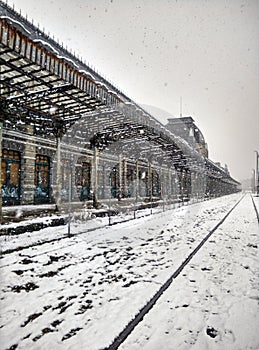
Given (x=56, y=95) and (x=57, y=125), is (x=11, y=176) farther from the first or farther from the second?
(x=56, y=95)

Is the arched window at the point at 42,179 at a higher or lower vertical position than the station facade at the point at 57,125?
lower

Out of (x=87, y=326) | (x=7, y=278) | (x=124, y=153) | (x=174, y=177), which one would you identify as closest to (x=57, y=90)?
(x=7, y=278)

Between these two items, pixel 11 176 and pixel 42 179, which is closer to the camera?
pixel 11 176

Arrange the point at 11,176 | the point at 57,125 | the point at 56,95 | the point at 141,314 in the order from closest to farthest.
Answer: the point at 141,314, the point at 56,95, the point at 57,125, the point at 11,176

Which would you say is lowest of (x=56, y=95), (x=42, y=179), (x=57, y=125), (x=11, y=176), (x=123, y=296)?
(x=123, y=296)

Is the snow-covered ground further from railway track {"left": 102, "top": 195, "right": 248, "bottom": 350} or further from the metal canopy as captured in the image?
the metal canopy

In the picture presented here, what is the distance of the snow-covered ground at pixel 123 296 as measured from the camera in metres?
2.72

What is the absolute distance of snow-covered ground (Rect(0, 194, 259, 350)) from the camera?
2.72m

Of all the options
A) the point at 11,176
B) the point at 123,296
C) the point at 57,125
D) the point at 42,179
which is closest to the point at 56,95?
the point at 57,125

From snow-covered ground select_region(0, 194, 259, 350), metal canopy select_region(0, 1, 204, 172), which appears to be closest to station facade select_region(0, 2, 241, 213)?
metal canopy select_region(0, 1, 204, 172)

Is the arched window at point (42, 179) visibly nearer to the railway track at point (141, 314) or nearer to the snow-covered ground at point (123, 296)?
the snow-covered ground at point (123, 296)

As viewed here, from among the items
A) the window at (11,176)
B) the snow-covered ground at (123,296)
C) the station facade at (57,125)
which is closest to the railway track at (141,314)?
the snow-covered ground at (123,296)

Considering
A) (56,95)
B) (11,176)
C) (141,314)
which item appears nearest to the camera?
(141,314)

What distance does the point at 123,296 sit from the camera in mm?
3682
